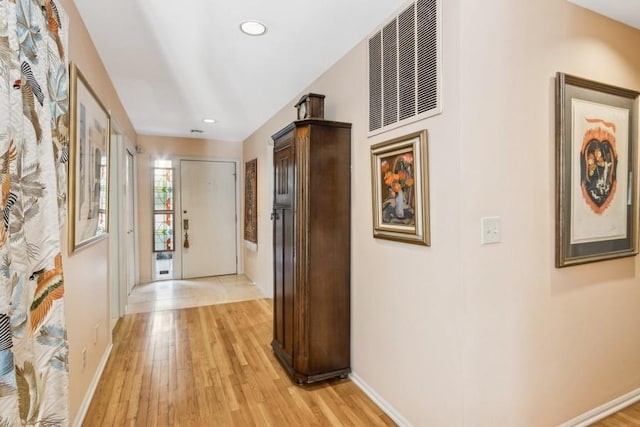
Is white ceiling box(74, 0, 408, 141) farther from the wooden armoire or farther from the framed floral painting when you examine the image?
the framed floral painting

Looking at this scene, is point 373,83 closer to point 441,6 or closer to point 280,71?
point 441,6

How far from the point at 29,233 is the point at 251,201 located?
4089 millimetres

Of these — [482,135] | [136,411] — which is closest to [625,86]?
[482,135]

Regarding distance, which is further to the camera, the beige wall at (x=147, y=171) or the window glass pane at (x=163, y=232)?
the window glass pane at (x=163, y=232)

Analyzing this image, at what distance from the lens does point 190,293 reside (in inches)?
184

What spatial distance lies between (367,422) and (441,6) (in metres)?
2.25

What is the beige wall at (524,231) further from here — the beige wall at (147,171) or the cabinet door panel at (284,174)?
the beige wall at (147,171)

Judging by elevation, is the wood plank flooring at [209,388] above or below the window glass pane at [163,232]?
below

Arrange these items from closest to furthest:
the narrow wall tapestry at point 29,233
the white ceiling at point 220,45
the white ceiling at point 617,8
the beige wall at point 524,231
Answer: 1. the narrow wall tapestry at point 29,233
2. the beige wall at point 524,231
3. the white ceiling at point 617,8
4. the white ceiling at point 220,45

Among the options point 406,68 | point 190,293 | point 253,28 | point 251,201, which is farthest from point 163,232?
point 406,68

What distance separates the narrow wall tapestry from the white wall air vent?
5.26 feet

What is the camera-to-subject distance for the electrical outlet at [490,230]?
1554mm

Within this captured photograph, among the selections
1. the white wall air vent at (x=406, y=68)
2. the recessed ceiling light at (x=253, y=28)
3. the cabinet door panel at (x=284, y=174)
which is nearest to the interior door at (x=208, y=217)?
the cabinet door panel at (x=284, y=174)

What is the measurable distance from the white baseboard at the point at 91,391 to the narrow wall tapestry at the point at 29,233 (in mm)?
892
